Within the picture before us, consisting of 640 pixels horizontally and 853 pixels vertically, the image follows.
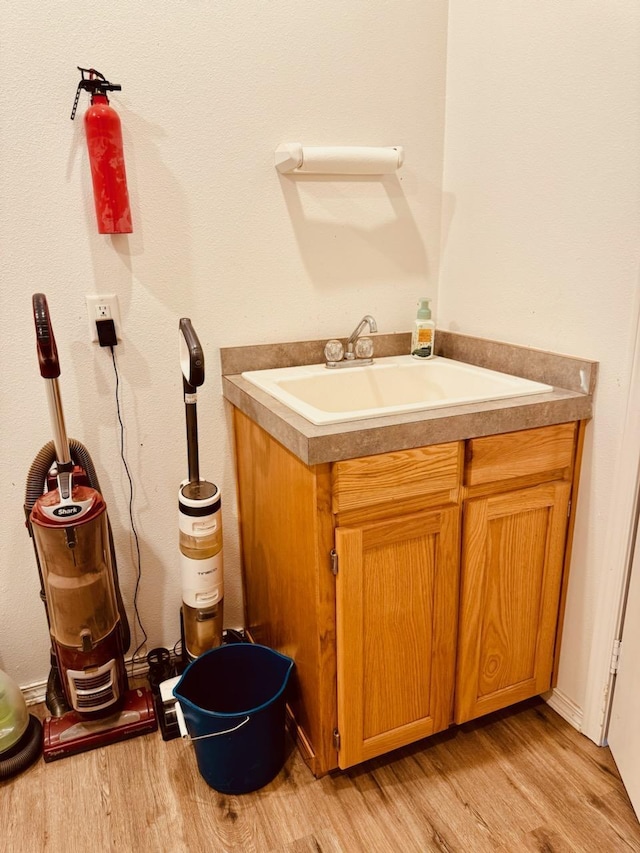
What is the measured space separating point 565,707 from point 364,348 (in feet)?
3.78

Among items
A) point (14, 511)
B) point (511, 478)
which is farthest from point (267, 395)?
point (14, 511)

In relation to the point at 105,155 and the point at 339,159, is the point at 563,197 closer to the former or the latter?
the point at 339,159

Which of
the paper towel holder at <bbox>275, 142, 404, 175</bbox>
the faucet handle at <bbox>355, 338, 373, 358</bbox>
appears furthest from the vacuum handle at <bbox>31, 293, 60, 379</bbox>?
the faucet handle at <bbox>355, 338, 373, 358</bbox>

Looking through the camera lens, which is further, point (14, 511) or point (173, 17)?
point (14, 511)

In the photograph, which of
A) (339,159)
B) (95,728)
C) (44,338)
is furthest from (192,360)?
(95,728)

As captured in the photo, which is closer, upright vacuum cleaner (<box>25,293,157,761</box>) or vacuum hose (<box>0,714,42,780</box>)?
upright vacuum cleaner (<box>25,293,157,761</box>)

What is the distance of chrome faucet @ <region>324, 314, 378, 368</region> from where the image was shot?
1.72 metres

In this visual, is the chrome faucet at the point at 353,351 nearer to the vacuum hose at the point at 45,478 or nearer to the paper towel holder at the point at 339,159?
the paper towel holder at the point at 339,159

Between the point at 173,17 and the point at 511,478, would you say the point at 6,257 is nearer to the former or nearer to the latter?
the point at 173,17

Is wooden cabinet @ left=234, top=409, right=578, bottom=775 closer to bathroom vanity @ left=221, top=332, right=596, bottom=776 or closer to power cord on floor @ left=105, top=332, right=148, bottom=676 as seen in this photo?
bathroom vanity @ left=221, top=332, right=596, bottom=776

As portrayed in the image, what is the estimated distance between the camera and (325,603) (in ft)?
4.15

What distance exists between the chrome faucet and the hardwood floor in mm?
1062

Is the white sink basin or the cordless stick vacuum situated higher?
the white sink basin

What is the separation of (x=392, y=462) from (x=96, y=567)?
762 millimetres
